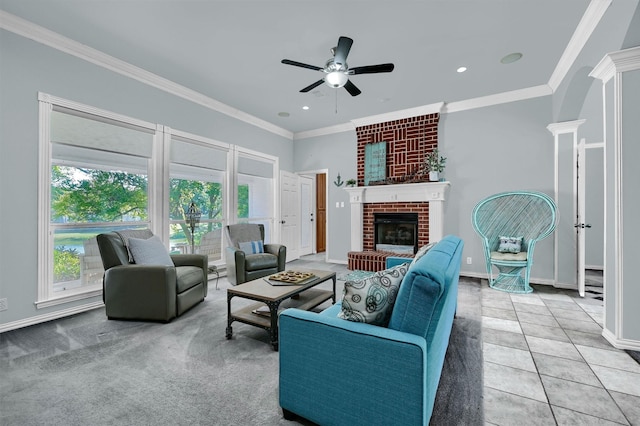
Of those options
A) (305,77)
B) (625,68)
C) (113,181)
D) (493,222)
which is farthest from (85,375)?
(493,222)

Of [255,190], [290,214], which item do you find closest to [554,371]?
[255,190]

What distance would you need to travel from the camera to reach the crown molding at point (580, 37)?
2.45 metres

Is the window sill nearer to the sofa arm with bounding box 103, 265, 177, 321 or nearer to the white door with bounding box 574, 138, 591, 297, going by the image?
the sofa arm with bounding box 103, 265, 177, 321

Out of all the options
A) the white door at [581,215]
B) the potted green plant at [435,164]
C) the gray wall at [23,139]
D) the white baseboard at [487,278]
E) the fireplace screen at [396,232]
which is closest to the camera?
the gray wall at [23,139]

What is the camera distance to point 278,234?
585cm

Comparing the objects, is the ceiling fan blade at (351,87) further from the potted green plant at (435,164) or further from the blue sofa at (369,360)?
the blue sofa at (369,360)

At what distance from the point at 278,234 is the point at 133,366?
3986 millimetres

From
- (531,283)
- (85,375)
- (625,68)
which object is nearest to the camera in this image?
(85,375)

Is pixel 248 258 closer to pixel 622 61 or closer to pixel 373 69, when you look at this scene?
pixel 373 69

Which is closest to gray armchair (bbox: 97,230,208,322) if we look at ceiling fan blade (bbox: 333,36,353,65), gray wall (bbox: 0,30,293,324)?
gray wall (bbox: 0,30,293,324)

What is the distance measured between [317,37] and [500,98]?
3174 millimetres

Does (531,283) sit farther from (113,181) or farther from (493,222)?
(113,181)

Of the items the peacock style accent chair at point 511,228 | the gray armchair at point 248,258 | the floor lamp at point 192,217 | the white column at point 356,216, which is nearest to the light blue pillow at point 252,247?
the gray armchair at point 248,258

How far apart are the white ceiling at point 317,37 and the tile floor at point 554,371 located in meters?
2.89
